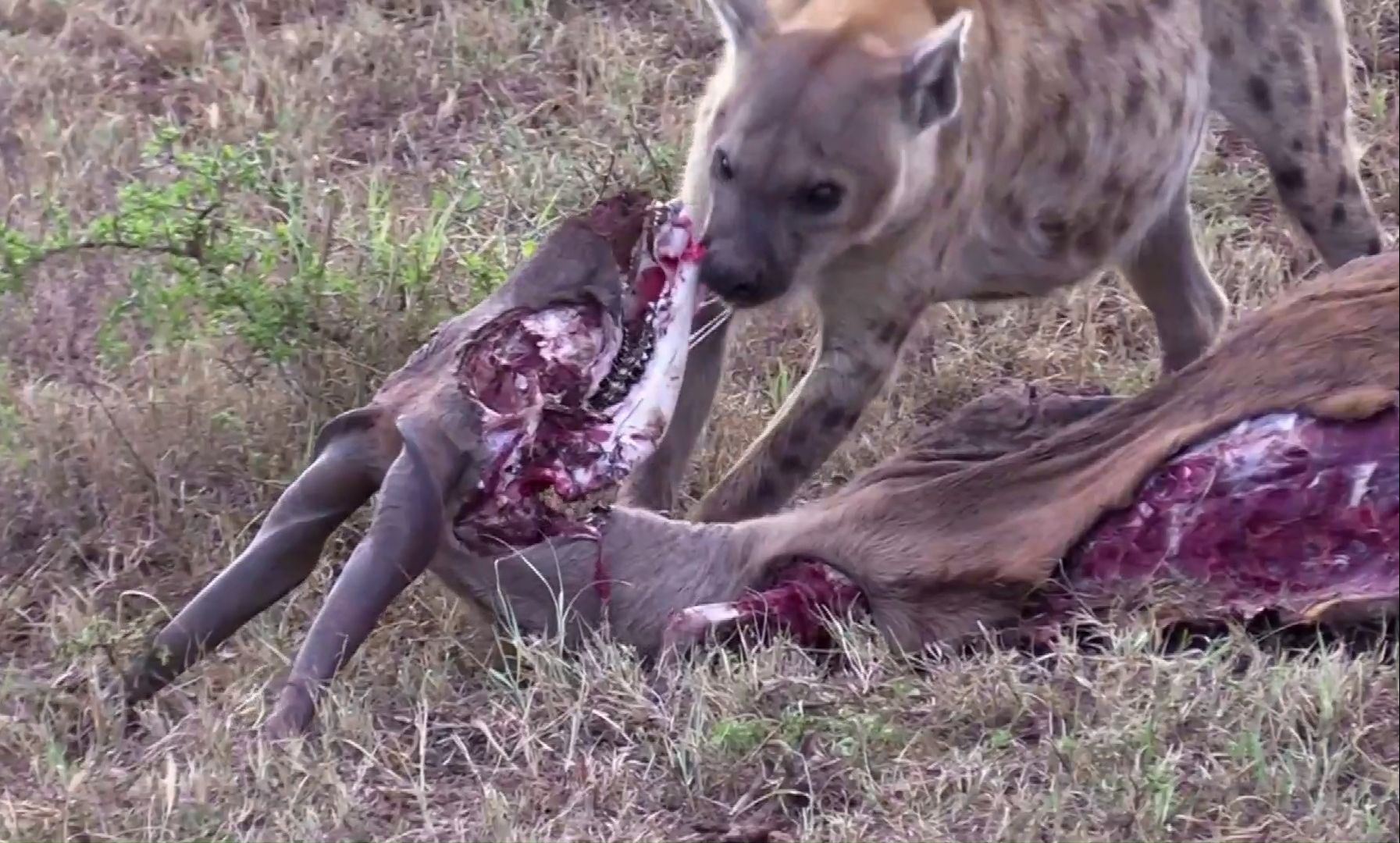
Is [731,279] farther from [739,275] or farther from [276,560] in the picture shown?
[276,560]

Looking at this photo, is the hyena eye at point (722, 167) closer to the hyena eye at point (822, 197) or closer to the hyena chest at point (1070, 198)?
the hyena eye at point (822, 197)

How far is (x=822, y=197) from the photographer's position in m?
3.36

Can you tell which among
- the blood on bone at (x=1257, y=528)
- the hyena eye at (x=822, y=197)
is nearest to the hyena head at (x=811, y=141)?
the hyena eye at (x=822, y=197)

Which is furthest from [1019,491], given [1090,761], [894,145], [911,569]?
[894,145]

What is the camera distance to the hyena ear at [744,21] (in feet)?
11.2

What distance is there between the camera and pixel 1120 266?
4.16 meters

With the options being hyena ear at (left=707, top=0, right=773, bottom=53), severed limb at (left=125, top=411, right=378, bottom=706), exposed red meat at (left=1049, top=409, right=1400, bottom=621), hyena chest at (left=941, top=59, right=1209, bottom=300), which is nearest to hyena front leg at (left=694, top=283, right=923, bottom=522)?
hyena chest at (left=941, top=59, right=1209, bottom=300)

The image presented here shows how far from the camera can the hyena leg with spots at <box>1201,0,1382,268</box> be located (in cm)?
395

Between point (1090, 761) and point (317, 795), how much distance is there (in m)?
1.01

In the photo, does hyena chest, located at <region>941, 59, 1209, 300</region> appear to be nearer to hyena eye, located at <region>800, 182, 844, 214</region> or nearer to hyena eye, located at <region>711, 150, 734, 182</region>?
hyena eye, located at <region>800, 182, 844, 214</region>

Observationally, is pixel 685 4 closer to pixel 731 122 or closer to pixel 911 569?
pixel 731 122

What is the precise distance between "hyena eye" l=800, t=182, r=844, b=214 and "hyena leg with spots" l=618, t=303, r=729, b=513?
13.5 inches

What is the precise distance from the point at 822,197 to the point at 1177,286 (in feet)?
3.70

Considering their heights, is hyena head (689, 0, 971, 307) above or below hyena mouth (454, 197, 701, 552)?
above
